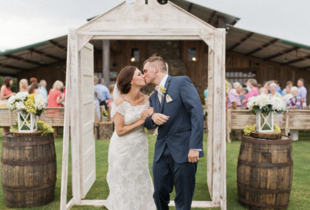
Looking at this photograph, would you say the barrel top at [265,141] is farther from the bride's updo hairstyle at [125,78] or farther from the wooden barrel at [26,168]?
the wooden barrel at [26,168]

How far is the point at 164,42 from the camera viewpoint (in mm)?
21734

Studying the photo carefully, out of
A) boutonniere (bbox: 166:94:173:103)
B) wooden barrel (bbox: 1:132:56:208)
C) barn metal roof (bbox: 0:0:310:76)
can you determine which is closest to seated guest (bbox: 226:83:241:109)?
barn metal roof (bbox: 0:0:310:76)

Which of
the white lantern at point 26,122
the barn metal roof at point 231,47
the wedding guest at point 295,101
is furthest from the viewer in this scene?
the barn metal roof at point 231,47

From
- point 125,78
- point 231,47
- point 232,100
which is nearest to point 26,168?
point 125,78

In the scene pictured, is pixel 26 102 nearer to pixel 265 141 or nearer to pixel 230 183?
pixel 265 141

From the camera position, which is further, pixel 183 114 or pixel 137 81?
pixel 137 81

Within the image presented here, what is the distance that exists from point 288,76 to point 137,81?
2065 cm

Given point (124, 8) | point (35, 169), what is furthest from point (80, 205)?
point (124, 8)

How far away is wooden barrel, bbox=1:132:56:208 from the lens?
3869mm

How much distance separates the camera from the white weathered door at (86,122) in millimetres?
4324

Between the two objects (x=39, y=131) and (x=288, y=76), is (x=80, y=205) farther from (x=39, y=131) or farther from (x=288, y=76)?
(x=288, y=76)

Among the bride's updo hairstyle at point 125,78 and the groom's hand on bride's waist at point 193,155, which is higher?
the bride's updo hairstyle at point 125,78

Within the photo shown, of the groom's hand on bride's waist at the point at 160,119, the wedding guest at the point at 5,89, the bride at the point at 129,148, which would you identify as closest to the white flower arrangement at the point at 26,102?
the bride at the point at 129,148

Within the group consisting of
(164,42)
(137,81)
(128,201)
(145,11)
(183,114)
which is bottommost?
(128,201)
